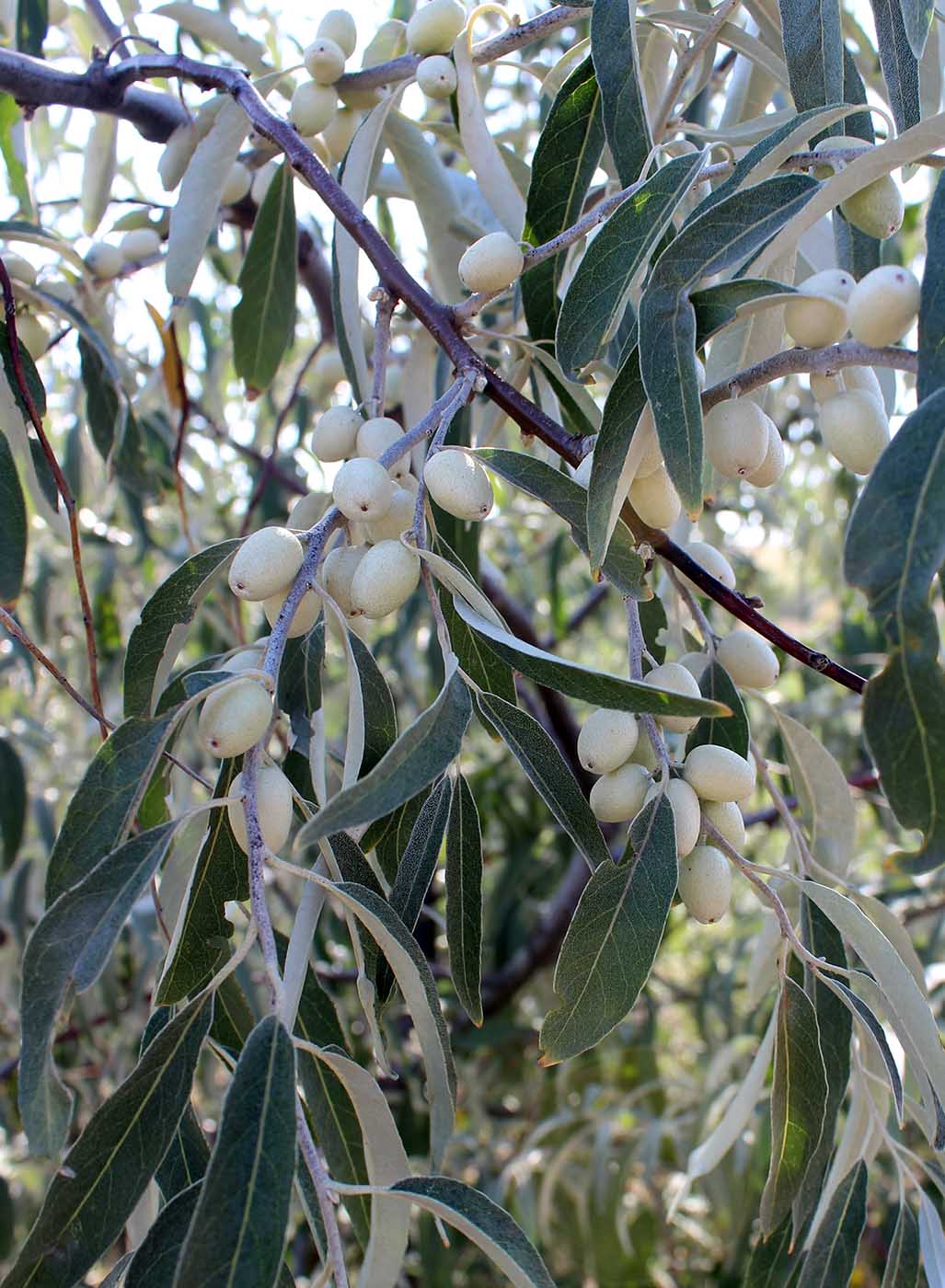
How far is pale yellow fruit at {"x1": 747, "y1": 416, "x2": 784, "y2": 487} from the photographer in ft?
2.07

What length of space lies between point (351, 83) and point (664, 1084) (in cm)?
182

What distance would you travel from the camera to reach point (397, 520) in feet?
2.25

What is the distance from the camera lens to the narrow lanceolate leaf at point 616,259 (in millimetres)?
625

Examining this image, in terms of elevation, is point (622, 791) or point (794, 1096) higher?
point (622, 791)

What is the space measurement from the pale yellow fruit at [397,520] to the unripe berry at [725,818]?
0.24m

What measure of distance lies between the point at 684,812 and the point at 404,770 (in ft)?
0.67

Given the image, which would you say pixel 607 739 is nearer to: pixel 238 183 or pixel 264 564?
pixel 264 564

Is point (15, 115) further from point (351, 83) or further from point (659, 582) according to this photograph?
point (659, 582)

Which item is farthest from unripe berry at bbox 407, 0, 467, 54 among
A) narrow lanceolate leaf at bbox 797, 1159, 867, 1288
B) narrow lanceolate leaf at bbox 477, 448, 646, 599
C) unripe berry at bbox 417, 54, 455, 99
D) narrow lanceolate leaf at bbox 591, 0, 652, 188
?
narrow lanceolate leaf at bbox 797, 1159, 867, 1288

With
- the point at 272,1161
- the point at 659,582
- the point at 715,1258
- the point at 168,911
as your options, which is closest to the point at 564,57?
the point at 659,582

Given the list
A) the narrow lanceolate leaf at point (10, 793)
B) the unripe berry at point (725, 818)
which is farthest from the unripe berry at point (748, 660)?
the narrow lanceolate leaf at point (10, 793)

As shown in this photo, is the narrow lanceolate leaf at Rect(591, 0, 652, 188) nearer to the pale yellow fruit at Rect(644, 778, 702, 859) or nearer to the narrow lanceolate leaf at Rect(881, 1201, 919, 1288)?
the pale yellow fruit at Rect(644, 778, 702, 859)

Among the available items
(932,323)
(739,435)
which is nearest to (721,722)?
(739,435)

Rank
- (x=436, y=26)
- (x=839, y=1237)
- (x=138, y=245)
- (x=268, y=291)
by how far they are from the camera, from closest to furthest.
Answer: (x=839, y=1237) → (x=436, y=26) → (x=268, y=291) → (x=138, y=245)
